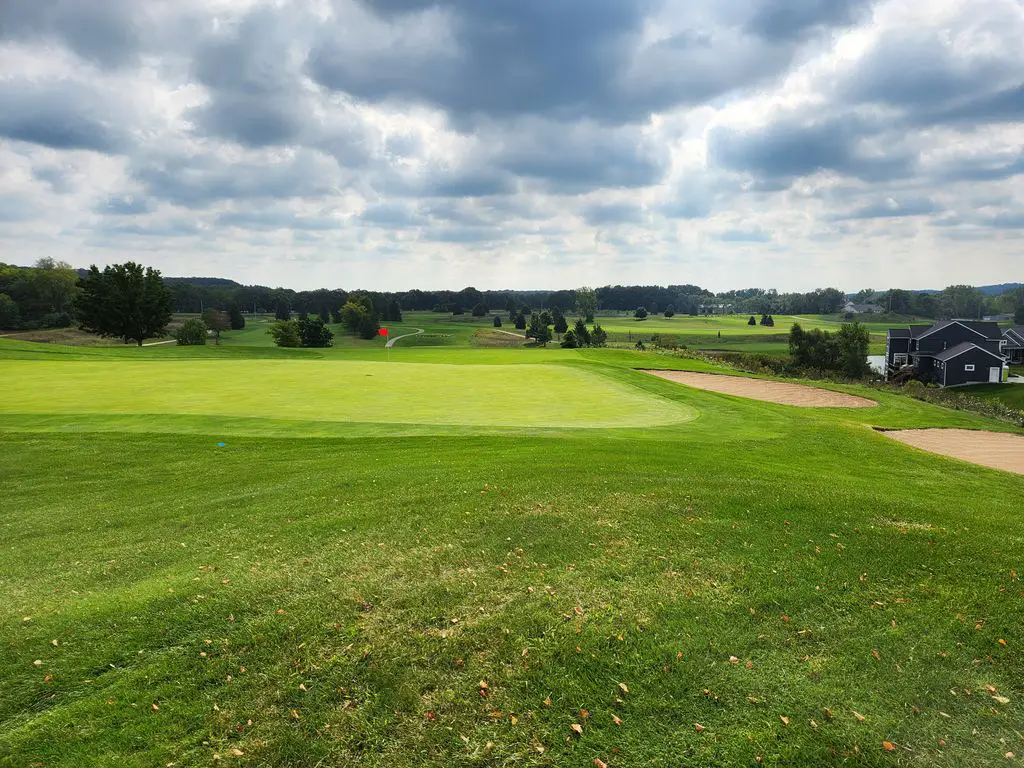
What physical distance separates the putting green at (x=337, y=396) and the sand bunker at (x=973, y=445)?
8122 millimetres

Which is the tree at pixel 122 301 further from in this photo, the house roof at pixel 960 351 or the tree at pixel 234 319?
the house roof at pixel 960 351

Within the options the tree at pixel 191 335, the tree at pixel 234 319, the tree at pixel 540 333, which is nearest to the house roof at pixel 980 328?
the tree at pixel 540 333

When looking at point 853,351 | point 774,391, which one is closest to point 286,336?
point 774,391

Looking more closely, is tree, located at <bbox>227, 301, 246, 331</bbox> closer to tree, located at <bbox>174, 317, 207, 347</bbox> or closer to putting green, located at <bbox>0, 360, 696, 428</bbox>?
tree, located at <bbox>174, 317, 207, 347</bbox>

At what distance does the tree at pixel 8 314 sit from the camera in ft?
298

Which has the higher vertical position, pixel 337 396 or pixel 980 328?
pixel 980 328

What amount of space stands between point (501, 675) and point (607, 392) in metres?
21.0

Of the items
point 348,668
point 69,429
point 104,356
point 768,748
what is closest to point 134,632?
point 348,668

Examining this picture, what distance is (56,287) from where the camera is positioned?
9969 cm

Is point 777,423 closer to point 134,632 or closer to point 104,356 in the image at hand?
point 134,632

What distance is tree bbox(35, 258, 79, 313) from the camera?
98750 millimetres

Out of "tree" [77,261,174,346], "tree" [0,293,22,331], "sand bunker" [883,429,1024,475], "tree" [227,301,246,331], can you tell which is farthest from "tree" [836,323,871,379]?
"tree" [0,293,22,331]

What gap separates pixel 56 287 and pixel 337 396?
355 feet

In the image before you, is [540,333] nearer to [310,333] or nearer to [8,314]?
[310,333]
